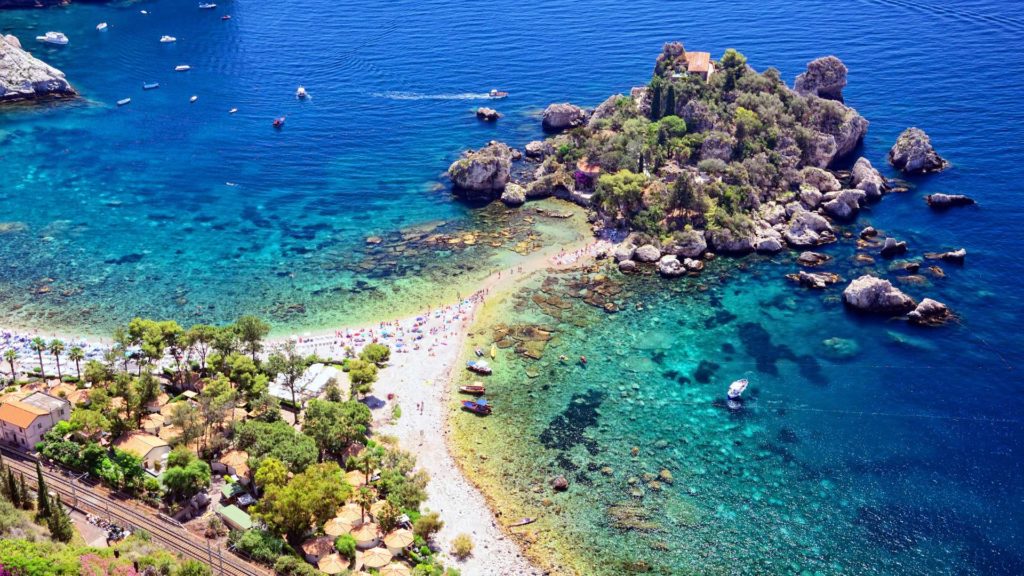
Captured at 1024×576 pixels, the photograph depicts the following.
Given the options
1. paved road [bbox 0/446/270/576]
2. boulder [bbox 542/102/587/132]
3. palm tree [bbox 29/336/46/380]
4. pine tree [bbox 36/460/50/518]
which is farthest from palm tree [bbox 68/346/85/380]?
boulder [bbox 542/102/587/132]

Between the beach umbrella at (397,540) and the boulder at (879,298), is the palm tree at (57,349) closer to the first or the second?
the beach umbrella at (397,540)

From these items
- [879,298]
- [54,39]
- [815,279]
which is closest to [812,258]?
[815,279]

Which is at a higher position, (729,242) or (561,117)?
(561,117)

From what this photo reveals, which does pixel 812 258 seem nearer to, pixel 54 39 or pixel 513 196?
pixel 513 196

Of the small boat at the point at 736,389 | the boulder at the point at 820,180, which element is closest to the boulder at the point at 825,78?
the boulder at the point at 820,180

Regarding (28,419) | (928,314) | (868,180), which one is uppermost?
(868,180)

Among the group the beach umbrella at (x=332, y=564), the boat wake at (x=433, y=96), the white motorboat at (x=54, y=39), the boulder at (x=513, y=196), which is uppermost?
the white motorboat at (x=54, y=39)

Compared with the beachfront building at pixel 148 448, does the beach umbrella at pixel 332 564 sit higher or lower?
lower
